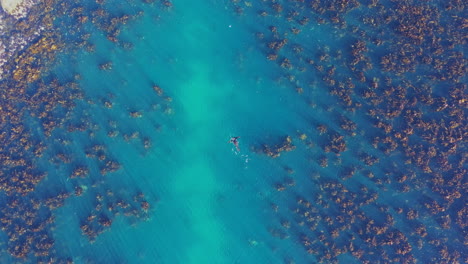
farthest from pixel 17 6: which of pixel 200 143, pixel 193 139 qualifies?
pixel 200 143

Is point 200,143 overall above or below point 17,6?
below

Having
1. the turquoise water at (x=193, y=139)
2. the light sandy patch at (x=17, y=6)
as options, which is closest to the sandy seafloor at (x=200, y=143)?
the turquoise water at (x=193, y=139)

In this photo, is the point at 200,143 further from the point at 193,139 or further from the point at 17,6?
the point at 17,6

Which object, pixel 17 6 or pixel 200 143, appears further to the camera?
pixel 17 6

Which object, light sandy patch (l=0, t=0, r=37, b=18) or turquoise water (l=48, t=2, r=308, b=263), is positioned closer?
turquoise water (l=48, t=2, r=308, b=263)

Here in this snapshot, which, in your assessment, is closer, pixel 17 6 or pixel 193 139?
pixel 193 139

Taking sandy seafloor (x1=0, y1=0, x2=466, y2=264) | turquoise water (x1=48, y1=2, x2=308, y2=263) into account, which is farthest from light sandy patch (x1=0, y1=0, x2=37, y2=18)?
turquoise water (x1=48, y1=2, x2=308, y2=263)

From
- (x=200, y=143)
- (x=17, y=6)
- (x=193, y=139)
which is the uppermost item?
(x=17, y=6)

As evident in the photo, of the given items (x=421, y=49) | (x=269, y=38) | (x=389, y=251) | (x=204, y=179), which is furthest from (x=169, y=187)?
(x=421, y=49)

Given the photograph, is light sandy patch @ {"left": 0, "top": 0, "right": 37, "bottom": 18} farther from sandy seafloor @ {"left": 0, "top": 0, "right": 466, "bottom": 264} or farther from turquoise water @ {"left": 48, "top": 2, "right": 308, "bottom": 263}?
turquoise water @ {"left": 48, "top": 2, "right": 308, "bottom": 263}
